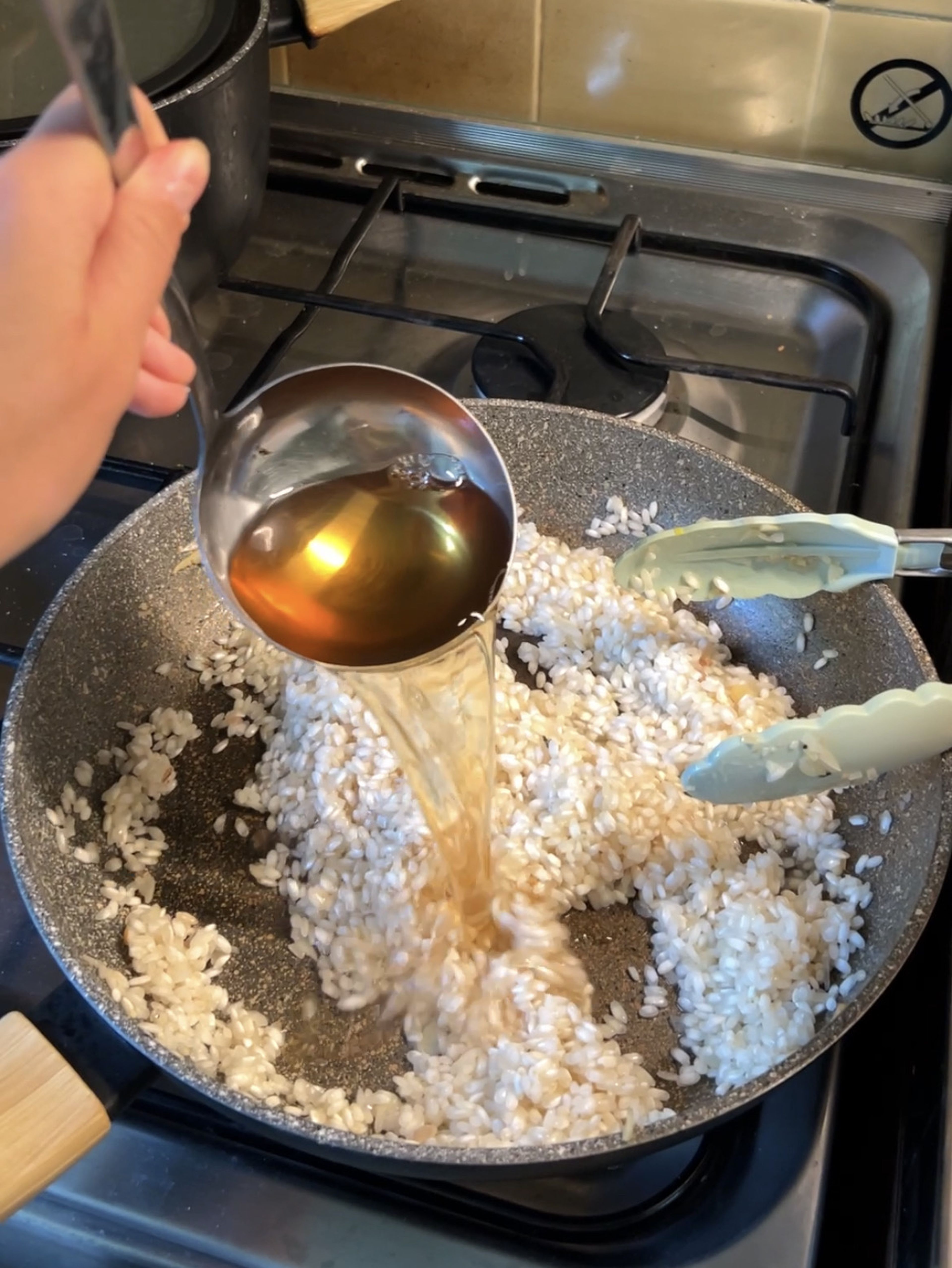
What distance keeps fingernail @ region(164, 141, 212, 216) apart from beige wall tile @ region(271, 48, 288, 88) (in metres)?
0.79

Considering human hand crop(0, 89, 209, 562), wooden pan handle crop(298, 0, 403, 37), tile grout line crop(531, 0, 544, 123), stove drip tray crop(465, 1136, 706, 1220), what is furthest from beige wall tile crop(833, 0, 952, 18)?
stove drip tray crop(465, 1136, 706, 1220)

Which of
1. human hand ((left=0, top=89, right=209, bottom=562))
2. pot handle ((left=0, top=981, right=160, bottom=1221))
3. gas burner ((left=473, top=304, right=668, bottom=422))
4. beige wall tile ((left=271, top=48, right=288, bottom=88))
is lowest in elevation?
pot handle ((left=0, top=981, right=160, bottom=1221))

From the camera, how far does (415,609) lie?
75cm

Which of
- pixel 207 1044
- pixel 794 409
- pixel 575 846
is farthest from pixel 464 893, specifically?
pixel 794 409

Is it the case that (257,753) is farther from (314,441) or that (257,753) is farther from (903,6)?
(903,6)

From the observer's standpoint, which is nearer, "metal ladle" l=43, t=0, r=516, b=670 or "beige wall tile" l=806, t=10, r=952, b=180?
"metal ladle" l=43, t=0, r=516, b=670

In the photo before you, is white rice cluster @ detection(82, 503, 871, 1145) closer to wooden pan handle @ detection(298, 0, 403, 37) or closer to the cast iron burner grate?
the cast iron burner grate

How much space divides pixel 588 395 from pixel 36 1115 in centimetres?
69

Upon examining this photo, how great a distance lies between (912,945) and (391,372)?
1.63 feet

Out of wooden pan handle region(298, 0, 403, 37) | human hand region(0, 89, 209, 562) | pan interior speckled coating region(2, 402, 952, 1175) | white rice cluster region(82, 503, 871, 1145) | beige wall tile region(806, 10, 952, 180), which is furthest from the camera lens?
beige wall tile region(806, 10, 952, 180)

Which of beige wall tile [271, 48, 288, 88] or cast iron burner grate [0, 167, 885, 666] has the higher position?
beige wall tile [271, 48, 288, 88]

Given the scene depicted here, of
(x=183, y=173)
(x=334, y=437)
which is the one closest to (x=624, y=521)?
(x=334, y=437)

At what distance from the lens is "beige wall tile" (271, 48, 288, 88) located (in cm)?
122

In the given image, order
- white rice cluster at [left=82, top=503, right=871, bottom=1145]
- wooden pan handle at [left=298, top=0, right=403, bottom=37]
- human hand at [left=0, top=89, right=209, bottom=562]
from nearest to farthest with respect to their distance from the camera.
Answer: human hand at [left=0, top=89, right=209, bottom=562] < white rice cluster at [left=82, top=503, right=871, bottom=1145] < wooden pan handle at [left=298, top=0, right=403, bottom=37]
